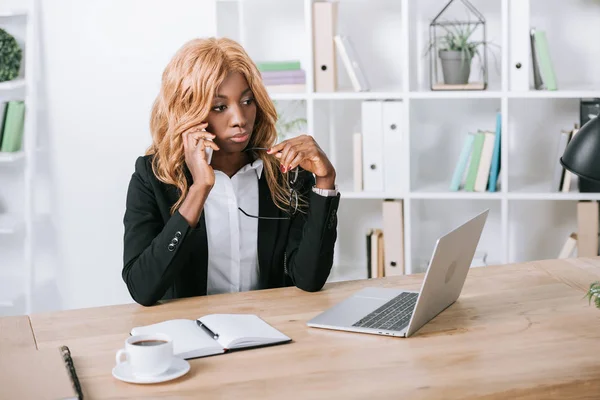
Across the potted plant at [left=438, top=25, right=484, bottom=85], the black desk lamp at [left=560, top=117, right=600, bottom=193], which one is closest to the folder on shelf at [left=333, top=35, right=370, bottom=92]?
the potted plant at [left=438, top=25, right=484, bottom=85]

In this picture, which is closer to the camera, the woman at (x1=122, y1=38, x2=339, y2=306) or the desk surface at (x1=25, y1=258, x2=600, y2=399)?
the desk surface at (x1=25, y1=258, x2=600, y2=399)

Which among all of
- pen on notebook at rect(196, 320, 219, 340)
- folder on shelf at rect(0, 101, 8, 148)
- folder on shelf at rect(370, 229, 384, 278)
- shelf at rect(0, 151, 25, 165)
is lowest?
folder on shelf at rect(370, 229, 384, 278)

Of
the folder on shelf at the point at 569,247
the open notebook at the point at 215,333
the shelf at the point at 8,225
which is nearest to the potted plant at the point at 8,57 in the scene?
the shelf at the point at 8,225

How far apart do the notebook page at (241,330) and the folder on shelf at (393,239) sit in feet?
5.76

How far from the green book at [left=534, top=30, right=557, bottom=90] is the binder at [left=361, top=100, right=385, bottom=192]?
2.07 ft

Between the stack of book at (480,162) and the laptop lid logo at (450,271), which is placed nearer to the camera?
the laptop lid logo at (450,271)

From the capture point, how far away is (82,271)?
409 centimetres

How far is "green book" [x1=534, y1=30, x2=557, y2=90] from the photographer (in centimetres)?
336

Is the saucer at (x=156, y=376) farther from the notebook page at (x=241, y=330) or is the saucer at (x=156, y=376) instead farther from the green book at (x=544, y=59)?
the green book at (x=544, y=59)

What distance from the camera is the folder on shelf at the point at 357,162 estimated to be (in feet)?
11.5

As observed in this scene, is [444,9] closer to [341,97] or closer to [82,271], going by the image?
[341,97]

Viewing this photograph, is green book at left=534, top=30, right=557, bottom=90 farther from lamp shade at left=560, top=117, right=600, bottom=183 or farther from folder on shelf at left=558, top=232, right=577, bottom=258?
lamp shade at left=560, top=117, right=600, bottom=183

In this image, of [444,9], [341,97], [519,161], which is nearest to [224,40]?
[341,97]

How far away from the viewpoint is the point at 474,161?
348cm
